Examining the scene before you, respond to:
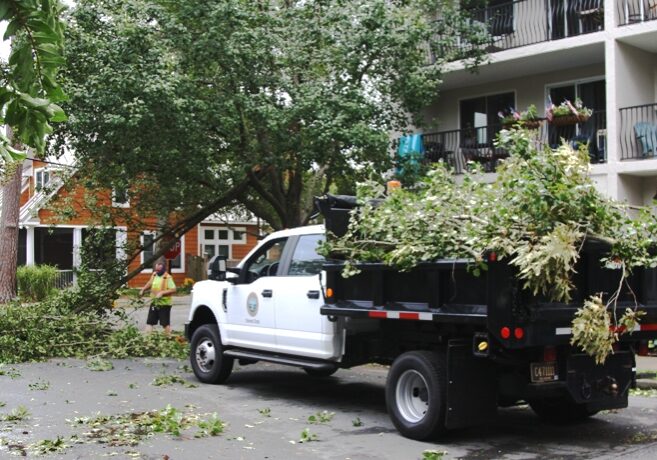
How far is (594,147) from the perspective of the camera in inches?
704

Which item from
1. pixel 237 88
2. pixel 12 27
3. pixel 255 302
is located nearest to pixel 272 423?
pixel 255 302

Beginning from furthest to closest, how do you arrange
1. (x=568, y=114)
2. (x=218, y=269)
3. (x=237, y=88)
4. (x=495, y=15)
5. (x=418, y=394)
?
(x=495, y=15), (x=568, y=114), (x=237, y=88), (x=218, y=269), (x=418, y=394)

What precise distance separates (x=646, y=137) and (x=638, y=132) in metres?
0.20

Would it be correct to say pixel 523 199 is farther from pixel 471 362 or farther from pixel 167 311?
pixel 167 311

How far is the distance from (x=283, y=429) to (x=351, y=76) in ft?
27.6

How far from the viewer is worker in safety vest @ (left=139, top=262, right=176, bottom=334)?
52.8ft

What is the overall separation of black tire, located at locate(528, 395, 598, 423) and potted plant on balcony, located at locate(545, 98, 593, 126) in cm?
965

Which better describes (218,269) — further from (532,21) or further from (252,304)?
(532,21)

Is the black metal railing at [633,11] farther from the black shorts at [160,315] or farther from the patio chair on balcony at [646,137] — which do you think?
the black shorts at [160,315]

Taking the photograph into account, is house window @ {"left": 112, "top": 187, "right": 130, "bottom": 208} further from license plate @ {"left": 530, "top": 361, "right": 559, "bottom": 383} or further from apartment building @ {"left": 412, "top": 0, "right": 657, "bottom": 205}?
license plate @ {"left": 530, "top": 361, "right": 559, "bottom": 383}

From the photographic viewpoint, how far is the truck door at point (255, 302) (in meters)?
10.0

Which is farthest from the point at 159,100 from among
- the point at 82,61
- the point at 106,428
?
the point at 106,428

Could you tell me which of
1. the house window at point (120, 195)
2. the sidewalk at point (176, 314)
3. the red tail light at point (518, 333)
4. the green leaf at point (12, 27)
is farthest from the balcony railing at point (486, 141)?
the green leaf at point (12, 27)

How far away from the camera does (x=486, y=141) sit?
19.9m
